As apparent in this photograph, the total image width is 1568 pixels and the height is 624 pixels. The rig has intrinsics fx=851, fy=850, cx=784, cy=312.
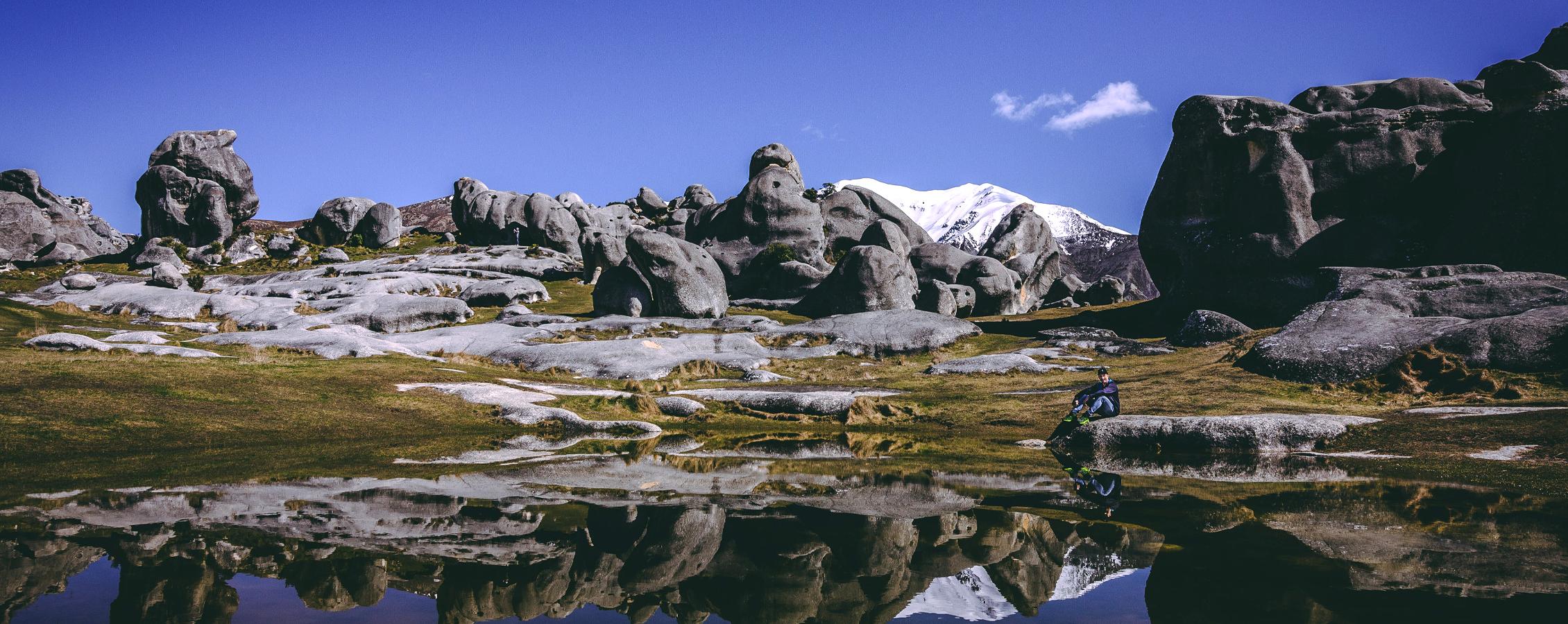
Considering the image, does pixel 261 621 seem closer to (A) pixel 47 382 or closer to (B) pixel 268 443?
(B) pixel 268 443

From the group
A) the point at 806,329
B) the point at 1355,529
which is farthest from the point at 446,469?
the point at 806,329

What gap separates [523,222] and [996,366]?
9144cm

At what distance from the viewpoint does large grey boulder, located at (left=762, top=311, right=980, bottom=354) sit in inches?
1991

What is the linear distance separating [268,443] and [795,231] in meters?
70.1

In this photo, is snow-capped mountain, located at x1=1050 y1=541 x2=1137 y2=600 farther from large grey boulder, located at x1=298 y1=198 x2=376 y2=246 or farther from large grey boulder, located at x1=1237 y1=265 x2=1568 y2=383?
large grey boulder, located at x1=298 y1=198 x2=376 y2=246

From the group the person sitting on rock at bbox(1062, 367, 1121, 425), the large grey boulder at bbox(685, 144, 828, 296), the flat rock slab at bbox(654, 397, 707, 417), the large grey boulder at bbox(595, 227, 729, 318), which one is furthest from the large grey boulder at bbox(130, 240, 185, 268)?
the person sitting on rock at bbox(1062, 367, 1121, 425)

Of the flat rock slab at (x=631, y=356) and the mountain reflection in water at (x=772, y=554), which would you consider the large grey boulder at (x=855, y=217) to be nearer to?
the flat rock slab at (x=631, y=356)

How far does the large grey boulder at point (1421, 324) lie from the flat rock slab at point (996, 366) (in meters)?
8.79

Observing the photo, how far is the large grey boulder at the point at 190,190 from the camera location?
10675cm

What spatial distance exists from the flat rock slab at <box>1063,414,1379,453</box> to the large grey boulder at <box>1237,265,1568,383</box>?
9.84 meters

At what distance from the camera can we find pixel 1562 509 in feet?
Answer: 46.0

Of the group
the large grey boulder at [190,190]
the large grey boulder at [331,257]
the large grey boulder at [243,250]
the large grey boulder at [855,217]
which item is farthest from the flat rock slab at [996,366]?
the large grey boulder at [190,190]

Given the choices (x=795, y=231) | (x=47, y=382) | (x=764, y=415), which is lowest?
(x=764, y=415)

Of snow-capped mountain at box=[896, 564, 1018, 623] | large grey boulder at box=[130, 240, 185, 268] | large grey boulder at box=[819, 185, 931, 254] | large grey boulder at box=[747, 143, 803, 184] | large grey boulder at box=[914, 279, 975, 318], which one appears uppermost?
large grey boulder at box=[747, 143, 803, 184]
